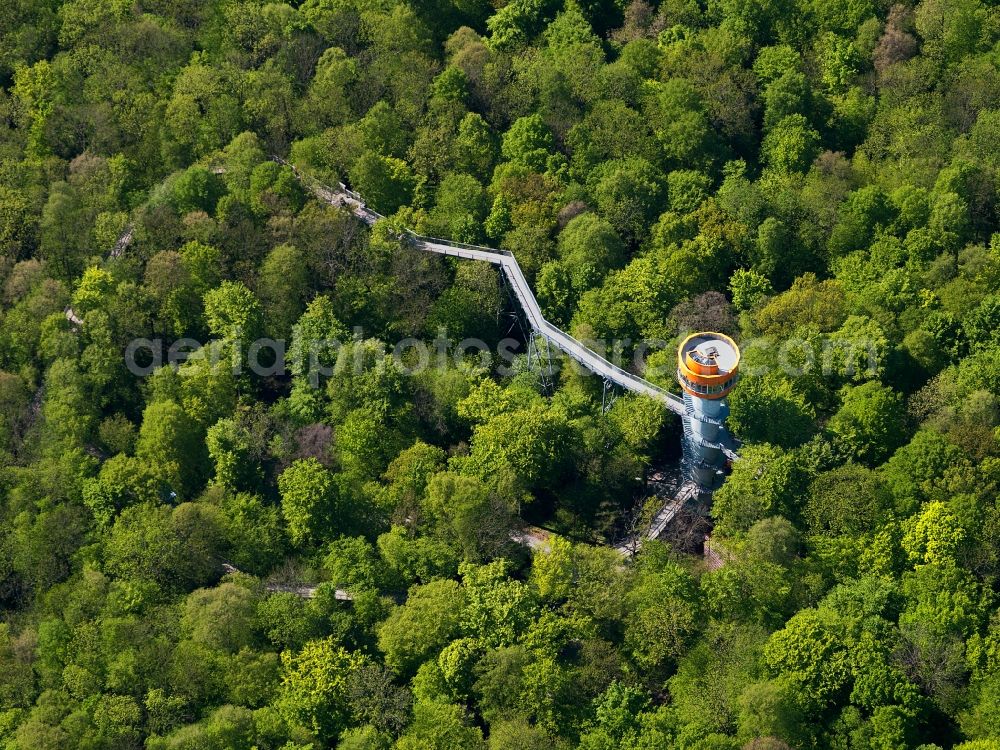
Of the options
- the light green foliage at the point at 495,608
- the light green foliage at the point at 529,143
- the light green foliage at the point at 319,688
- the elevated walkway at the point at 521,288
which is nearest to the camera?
the light green foliage at the point at 319,688

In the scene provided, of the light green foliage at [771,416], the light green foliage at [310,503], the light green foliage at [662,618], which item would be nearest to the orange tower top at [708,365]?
the light green foliage at [771,416]

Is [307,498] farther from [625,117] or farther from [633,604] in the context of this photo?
[625,117]

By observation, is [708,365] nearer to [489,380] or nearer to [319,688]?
[489,380]

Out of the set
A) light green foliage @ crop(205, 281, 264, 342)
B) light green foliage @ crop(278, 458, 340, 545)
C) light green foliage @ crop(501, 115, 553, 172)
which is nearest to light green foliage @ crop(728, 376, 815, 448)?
light green foliage @ crop(278, 458, 340, 545)

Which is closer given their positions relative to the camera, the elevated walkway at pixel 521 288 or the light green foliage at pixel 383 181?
the elevated walkway at pixel 521 288

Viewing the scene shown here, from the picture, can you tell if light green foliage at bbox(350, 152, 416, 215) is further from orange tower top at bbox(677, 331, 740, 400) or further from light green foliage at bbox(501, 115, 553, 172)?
orange tower top at bbox(677, 331, 740, 400)

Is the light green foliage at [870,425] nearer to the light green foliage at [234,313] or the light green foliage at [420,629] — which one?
the light green foliage at [420,629]

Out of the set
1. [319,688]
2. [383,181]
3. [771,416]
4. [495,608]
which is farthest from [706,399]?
[383,181]

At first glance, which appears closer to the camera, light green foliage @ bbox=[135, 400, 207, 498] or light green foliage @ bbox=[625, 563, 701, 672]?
light green foliage @ bbox=[625, 563, 701, 672]
